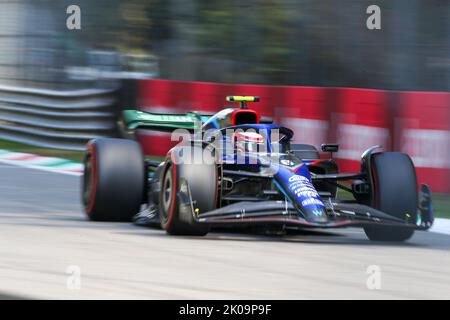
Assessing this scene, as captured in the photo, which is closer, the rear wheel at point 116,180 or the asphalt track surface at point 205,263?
the asphalt track surface at point 205,263

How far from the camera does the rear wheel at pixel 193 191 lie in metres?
9.05

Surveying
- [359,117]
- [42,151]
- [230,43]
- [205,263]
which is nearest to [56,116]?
[42,151]

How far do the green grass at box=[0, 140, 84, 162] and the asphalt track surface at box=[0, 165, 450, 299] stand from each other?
7.41 meters

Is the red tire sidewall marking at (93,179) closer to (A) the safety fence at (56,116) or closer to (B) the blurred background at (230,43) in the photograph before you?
(B) the blurred background at (230,43)

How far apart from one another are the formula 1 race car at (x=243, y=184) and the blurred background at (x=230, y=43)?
444 centimetres

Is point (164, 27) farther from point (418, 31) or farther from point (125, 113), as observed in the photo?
point (125, 113)

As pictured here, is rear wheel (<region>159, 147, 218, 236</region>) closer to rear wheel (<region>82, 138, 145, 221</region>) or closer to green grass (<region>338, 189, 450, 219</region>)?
rear wheel (<region>82, 138, 145, 221</region>)

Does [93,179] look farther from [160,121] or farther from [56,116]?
[56,116]

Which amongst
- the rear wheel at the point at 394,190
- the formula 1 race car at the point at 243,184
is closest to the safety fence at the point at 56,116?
the formula 1 race car at the point at 243,184

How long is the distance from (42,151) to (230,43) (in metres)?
3.67

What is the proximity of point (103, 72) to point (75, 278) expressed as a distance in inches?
518

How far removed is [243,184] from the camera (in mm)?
9867

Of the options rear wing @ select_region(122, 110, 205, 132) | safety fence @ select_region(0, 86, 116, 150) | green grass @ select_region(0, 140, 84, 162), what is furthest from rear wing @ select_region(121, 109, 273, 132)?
safety fence @ select_region(0, 86, 116, 150)

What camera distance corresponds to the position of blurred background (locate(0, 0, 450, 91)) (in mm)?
14820
